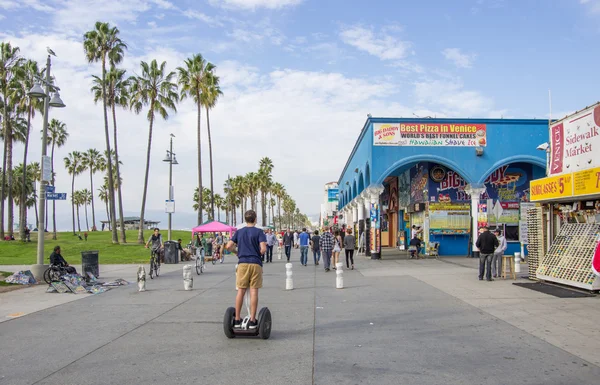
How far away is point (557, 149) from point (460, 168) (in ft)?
38.9

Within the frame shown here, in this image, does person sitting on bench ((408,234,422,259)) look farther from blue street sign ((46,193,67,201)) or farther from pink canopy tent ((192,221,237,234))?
blue street sign ((46,193,67,201))

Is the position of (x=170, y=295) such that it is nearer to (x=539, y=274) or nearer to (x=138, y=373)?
(x=138, y=373)

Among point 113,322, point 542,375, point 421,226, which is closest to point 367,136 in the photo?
point 421,226

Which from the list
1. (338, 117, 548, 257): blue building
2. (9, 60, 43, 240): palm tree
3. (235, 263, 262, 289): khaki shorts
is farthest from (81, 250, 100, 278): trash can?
(9, 60, 43, 240): palm tree

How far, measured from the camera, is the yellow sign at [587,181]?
11805 mm

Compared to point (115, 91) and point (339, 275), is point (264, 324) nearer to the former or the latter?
point (339, 275)

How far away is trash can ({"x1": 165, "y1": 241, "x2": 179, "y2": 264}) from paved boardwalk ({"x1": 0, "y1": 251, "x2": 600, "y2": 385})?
1373 centimetres

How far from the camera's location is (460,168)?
85.5 feet

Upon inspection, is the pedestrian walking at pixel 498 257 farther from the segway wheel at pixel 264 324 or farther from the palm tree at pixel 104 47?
the palm tree at pixel 104 47

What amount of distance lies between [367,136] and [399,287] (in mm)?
15505

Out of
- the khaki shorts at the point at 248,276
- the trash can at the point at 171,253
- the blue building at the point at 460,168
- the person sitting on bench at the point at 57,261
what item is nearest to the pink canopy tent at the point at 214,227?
the trash can at the point at 171,253

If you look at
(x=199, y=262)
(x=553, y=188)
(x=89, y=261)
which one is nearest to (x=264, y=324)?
(x=553, y=188)

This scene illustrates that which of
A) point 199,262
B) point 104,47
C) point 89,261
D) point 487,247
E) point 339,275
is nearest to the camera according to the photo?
point 339,275

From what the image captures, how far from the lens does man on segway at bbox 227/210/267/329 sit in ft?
23.6
